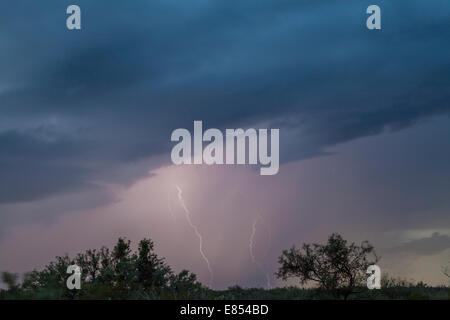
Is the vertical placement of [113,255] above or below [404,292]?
above

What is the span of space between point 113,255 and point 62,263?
4.12m

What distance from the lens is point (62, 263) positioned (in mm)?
32062

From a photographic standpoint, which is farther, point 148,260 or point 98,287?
point 148,260

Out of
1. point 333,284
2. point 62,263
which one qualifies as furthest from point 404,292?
point 62,263

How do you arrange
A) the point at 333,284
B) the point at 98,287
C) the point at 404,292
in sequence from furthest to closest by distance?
the point at 404,292 → the point at 333,284 → the point at 98,287

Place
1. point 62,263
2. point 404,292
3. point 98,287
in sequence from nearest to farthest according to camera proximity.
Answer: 1. point 98,287
2. point 62,263
3. point 404,292
